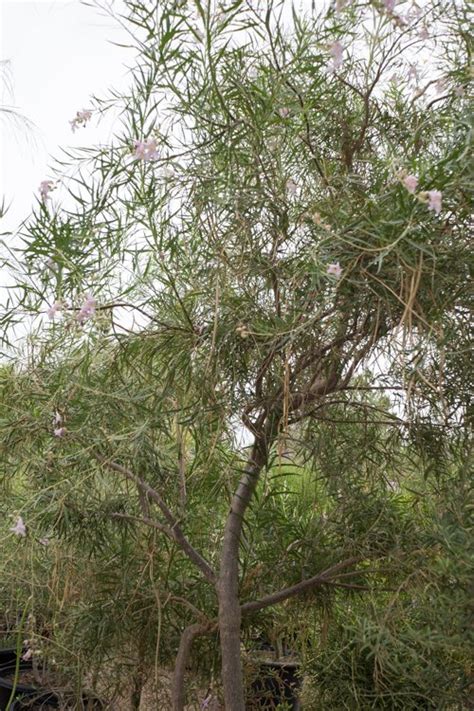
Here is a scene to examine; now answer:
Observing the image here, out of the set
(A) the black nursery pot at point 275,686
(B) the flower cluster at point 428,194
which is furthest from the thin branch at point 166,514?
(B) the flower cluster at point 428,194

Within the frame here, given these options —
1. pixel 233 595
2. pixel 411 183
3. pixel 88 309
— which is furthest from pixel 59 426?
pixel 411 183

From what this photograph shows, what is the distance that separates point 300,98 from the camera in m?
0.85

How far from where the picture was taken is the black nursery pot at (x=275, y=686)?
1.60 metres

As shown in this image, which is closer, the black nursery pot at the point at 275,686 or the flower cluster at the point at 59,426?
the flower cluster at the point at 59,426

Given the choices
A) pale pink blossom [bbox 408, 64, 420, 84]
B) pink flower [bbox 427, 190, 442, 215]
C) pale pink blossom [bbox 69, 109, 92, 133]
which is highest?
pale pink blossom [bbox 408, 64, 420, 84]

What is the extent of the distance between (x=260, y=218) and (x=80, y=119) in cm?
25

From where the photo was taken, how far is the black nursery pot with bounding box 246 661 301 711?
160cm

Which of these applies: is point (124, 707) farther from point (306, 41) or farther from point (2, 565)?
point (306, 41)

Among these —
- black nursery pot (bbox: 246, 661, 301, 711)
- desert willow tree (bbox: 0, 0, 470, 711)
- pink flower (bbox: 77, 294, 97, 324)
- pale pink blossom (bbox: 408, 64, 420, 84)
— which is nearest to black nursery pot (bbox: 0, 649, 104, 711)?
black nursery pot (bbox: 246, 661, 301, 711)

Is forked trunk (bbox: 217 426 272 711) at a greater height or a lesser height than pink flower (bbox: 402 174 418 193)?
lesser

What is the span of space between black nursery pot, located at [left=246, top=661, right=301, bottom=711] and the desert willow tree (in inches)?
18.7

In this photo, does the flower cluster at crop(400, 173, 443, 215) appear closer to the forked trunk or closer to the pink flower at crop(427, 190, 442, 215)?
the pink flower at crop(427, 190, 442, 215)

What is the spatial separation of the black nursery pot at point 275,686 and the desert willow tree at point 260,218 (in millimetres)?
474

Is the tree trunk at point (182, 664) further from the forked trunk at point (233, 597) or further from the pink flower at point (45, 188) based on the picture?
the pink flower at point (45, 188)
